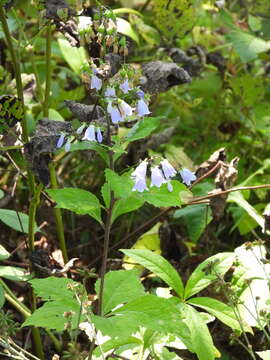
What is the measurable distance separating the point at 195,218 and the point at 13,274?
84 centimetres

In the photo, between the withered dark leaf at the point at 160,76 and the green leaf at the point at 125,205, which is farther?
the withered dark leaf at the point at 160,76

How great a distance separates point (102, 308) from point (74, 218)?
1287 millimetres

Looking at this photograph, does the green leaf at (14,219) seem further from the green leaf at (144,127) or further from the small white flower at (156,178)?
the small white flower at (156,178)

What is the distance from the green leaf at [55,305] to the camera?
1.51 m

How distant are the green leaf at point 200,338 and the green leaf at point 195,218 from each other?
729 millimetres

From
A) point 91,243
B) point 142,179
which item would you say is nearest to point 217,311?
point 142,179

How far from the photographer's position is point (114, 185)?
59.3 inches

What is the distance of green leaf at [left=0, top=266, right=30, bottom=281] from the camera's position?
197 cm

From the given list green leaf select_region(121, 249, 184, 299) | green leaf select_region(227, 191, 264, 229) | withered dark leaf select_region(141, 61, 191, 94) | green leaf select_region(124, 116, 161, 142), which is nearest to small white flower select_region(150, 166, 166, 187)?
green leaf select_region(124, 116, 161, 142)

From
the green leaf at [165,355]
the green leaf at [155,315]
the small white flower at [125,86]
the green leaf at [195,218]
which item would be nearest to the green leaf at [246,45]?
the green leaf at [195,218]

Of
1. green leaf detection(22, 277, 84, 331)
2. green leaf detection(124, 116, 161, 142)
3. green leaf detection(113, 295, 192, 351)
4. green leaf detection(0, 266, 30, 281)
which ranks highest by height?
green leaf detection(124, 116, 161, 142)

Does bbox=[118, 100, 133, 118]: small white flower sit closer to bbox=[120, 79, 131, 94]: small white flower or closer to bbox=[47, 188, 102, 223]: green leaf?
bbox=[120, 79, 131, 94]: small white flower

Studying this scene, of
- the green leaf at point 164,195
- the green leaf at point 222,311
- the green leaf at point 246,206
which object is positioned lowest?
the green leaf at point 246,206

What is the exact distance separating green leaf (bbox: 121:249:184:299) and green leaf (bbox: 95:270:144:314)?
7 cm
